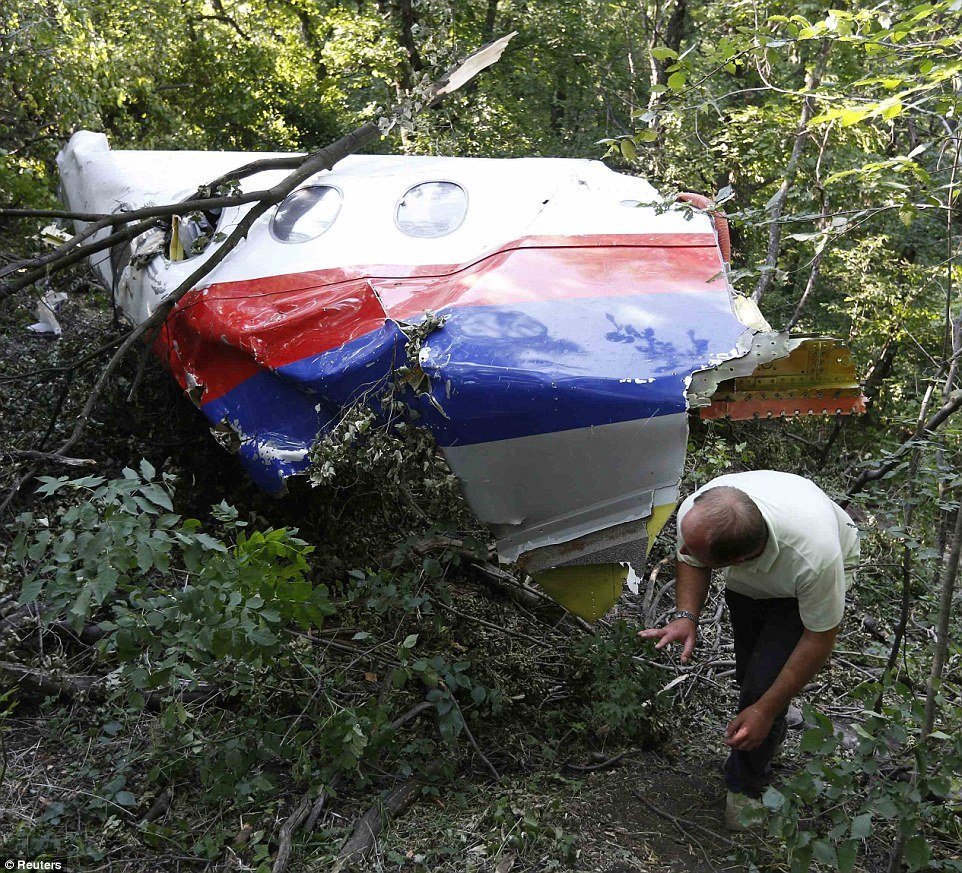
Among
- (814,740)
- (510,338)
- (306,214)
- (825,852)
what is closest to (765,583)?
(814,740)

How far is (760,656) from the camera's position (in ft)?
10.2

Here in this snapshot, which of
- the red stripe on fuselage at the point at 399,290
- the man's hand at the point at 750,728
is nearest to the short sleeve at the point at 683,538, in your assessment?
the man's hand at the point at 750,728

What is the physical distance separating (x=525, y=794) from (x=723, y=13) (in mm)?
8256

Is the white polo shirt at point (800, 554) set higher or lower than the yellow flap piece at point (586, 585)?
higher

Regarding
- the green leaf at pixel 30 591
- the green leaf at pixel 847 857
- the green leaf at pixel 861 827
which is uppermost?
the green leaf at pixel 30 591

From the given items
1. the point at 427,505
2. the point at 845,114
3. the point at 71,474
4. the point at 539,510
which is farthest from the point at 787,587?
the point at 71,474

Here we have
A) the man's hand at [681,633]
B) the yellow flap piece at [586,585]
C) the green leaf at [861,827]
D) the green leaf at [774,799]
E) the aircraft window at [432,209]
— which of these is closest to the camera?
the green leaf at [861,827]

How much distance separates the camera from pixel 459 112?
35.0 ft

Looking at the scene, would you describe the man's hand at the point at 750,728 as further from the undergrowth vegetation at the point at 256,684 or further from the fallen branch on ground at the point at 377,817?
the fallen branch on ground at the point at 377,817

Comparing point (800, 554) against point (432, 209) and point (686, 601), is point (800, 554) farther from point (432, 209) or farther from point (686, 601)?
point (432, 209)

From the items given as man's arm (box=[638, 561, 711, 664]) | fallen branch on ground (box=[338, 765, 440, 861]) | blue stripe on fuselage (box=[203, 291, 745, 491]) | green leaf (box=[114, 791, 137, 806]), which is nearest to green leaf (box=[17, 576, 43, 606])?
green leaf (box=[114, 791, 137, 806])

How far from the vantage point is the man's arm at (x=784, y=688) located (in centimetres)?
288

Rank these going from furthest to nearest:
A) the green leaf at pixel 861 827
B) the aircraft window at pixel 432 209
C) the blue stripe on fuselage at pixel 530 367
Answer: the aircraft window at pixel 432 209 < the blue stripe on fuselage at pixel 530 367 < the green leaf at pixel 861 827

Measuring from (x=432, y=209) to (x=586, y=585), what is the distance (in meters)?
2.14
